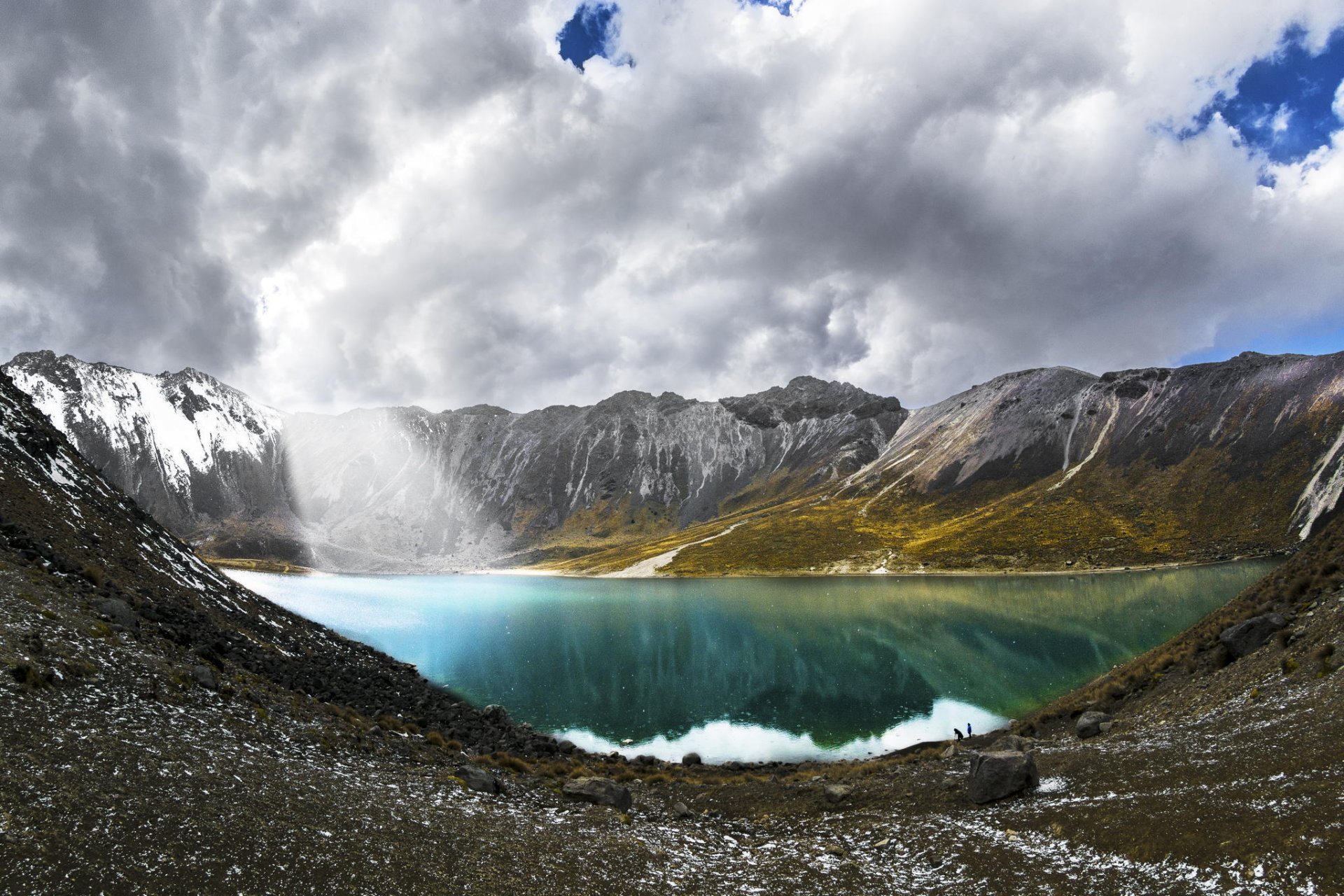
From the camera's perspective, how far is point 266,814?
40.9ft

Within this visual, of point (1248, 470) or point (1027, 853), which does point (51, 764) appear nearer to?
point (1027, 853)

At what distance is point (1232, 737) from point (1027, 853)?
8296mm

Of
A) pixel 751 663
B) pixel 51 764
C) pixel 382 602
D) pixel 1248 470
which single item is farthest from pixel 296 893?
Answer: pixel 1248 470

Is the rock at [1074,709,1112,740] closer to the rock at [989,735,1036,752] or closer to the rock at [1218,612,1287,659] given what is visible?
the rock at [989,735,1036,752]

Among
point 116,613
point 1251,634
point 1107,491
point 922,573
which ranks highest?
point 1107,491

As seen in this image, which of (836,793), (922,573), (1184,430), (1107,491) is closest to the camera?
(836,793)

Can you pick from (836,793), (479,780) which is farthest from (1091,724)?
(479,780)

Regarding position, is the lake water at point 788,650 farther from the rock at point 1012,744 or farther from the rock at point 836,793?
the rock at point 836,793

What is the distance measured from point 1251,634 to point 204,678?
38689 millimetres

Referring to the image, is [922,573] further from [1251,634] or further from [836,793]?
[836,793]

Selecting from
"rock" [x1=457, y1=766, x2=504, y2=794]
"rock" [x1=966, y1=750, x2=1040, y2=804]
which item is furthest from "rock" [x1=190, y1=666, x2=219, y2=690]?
"rock" [x1=966, y1=750, x2=1040, y2=804]

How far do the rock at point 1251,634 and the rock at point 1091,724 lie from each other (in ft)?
18.2

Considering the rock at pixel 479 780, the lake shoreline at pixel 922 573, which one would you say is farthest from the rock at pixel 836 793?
the lake shoreline at pixel 922 573

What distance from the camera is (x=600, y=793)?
21.0 m
